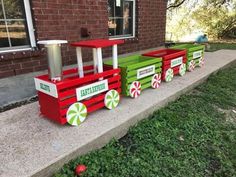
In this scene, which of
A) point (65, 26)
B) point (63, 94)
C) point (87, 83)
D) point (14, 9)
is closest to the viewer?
point (63, 94)

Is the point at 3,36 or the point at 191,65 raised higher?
the point at 3,36

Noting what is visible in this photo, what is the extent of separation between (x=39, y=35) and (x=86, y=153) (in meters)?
2.45

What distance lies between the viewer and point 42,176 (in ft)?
5.48

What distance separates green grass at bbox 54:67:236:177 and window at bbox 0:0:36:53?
7.92 feet

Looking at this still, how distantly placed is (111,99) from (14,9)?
2220mm

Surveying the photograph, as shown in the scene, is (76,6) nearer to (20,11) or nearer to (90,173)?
(20,11)

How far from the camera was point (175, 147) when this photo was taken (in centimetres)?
223

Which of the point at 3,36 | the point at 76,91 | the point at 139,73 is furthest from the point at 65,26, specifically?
the point at 76,91

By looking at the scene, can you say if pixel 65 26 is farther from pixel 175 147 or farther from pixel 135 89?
pixel 175 147

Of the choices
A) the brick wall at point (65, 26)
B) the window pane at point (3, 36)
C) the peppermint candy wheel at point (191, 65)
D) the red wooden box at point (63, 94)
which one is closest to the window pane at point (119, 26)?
the brick wall at point (65, 26)

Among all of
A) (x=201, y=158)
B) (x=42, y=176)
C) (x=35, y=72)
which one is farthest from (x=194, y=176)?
(x=35, y=72)

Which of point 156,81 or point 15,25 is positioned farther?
point 15,25

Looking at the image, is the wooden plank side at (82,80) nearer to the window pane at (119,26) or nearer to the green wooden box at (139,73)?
the green wooden box at (139,73)

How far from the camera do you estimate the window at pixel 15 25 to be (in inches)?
130
